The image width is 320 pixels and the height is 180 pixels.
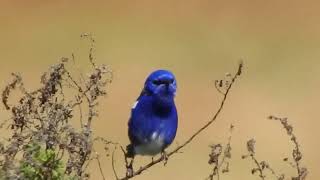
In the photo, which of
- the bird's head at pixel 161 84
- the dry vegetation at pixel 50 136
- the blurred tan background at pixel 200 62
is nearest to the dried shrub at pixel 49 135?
the dry vegetation at pixel 50 136

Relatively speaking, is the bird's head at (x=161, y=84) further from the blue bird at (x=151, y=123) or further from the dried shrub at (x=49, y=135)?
the dried shrub at (x=49, y=135)

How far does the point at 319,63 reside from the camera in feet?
29.0

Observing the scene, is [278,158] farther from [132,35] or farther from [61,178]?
[61,178]

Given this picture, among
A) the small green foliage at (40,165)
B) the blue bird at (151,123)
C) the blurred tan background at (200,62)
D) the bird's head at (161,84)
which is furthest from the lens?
the blurred tan background at (200,62)

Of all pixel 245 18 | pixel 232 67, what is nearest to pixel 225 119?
pixel 232 67

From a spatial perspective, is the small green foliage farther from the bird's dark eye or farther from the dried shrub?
the bird's dark eye

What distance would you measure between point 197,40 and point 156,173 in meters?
3.88

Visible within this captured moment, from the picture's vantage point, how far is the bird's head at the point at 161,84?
2705 millimetres

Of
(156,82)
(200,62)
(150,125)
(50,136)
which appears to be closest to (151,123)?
(150,125)

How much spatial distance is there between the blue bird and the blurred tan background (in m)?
2.60

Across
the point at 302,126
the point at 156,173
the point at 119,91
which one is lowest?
the point at 156,173

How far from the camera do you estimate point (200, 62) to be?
874 cm

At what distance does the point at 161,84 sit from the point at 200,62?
19.7 ft

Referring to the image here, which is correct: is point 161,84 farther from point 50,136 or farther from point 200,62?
point 200,62
